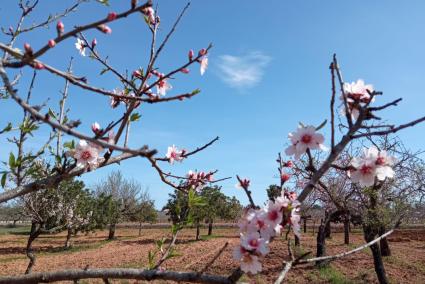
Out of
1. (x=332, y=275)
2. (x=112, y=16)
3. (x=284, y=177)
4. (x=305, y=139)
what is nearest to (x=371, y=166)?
(x=305, y=139)

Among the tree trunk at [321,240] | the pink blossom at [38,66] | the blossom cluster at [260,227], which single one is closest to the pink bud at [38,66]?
the pink blossom at [38,66]

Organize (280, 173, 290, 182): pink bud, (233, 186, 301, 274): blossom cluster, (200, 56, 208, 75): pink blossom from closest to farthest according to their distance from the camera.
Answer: (233, 186, 301, 274): blossom cluster
(280, 173, 290, 182): pink bud
(200, 56, 208, 75): pink blossom

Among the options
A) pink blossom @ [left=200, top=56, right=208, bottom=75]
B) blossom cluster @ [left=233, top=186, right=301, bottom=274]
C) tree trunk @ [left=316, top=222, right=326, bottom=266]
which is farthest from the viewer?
tree trunk @ [left=316, top=222, right=326, bottom=266]

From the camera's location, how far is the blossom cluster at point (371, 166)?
58.6 inches

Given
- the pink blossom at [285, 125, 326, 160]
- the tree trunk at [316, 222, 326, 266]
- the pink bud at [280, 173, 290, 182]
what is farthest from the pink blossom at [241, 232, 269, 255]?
the tree trunk at [316, 222, 326, 266]

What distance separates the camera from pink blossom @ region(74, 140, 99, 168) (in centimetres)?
190

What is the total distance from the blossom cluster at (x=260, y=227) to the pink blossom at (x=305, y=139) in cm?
20

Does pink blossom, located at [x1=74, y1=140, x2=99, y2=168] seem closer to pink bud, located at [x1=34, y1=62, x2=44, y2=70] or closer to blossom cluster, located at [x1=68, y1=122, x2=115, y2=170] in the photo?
blossom cluster, located at [x1=68, y1=122, x2=115, y2=170]

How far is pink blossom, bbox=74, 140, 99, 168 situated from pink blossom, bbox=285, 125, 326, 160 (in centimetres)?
92

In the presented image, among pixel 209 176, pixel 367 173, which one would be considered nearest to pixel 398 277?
pixel 209 176

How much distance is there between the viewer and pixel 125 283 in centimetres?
1091

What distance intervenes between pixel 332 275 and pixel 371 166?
11.4m

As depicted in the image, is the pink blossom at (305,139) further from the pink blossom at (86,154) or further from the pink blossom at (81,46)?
the pink blossom at (81,46)

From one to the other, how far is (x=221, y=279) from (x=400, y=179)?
12774 millimetres
